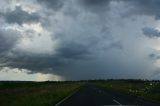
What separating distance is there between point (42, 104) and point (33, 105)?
53.6 inches

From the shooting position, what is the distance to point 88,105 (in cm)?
2775

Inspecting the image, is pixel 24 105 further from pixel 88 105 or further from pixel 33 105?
pixel 88 105

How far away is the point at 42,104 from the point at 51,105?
2.27 ft

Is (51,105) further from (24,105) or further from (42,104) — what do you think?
(24,105)

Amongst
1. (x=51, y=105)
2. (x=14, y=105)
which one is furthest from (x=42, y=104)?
(x=14, y=105)

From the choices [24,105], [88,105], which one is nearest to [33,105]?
[24,105]

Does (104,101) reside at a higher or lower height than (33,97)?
lower

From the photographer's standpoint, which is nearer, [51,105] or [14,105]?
[14,105]

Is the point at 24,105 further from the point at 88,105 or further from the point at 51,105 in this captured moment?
the point at 88,105

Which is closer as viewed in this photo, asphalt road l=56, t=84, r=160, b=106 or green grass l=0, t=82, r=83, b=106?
asphalt road l=56, t=84, r=160, b=106

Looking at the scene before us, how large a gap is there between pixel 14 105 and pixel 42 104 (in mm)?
2512

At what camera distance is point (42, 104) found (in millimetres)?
30016

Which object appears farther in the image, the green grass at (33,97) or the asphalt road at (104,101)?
the green grass at (33,97)

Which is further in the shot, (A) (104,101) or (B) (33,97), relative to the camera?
(B) (33,97)
